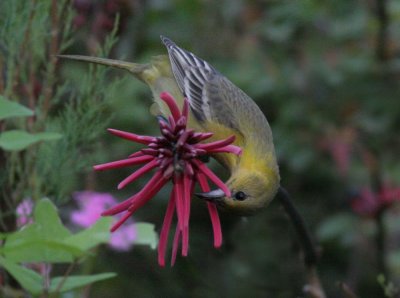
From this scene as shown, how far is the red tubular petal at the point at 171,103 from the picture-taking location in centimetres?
158

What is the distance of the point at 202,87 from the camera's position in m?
3.33

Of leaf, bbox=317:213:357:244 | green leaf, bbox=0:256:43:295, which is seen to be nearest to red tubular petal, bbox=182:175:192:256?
green leaf, bbox=0:256:43:295

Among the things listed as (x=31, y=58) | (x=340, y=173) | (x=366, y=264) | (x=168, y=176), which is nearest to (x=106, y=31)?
(x=31, y=58)

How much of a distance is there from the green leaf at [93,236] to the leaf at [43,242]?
0.02 m

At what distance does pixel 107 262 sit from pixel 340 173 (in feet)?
4.33

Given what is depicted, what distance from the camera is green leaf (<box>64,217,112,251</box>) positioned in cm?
173

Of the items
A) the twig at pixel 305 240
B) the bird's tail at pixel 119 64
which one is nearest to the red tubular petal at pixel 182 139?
the twig at pixel 305 240

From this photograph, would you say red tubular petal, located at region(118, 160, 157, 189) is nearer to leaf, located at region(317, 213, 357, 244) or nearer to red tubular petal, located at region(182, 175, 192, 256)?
red tubular petal, located at region(182, 175, 192, 256)

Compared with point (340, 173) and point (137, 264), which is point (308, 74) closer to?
point (340, 173)

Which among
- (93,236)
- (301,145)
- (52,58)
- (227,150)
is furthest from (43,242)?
(301,145)

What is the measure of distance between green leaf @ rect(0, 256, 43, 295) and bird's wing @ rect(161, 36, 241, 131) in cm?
124

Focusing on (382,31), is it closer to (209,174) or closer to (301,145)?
(301,145)

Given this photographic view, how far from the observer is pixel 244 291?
4.52 meters

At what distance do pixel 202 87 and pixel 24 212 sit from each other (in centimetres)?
118
